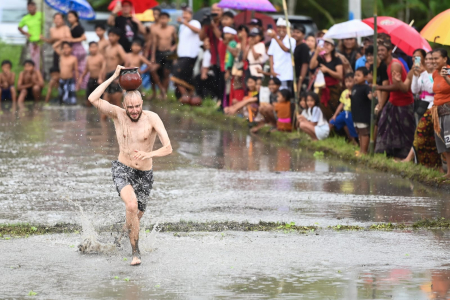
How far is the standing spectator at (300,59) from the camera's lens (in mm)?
16344

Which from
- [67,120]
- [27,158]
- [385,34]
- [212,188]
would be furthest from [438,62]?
[67,120]

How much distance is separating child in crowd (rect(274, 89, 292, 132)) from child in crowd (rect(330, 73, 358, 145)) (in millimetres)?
1366

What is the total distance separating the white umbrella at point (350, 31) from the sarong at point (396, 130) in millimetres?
2546

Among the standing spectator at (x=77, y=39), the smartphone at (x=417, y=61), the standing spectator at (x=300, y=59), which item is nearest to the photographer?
the smartphone at (x=417, y=61)

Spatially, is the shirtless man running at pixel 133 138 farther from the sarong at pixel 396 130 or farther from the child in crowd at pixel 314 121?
the child in crowd at pixel 314 121

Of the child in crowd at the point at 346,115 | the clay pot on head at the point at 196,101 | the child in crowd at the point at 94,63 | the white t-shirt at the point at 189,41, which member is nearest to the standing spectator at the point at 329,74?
the child in crowd at the point at 346,115

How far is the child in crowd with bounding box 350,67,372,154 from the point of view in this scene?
13.2m

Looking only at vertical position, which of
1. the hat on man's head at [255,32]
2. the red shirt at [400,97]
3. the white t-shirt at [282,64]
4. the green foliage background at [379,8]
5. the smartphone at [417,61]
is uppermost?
the green foliage background at [379,8]

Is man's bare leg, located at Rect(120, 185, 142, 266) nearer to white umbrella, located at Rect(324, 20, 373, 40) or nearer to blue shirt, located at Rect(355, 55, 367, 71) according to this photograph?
blue shirt, located at Rect(355, 55, 367, 71)

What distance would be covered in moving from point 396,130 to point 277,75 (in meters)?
4.38

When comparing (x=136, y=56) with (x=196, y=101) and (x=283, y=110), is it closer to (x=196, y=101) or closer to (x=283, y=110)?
(x=196, y=101)

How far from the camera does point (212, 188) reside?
11125 mm

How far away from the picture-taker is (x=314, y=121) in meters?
15.2

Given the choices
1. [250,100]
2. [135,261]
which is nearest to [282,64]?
[250,100]
